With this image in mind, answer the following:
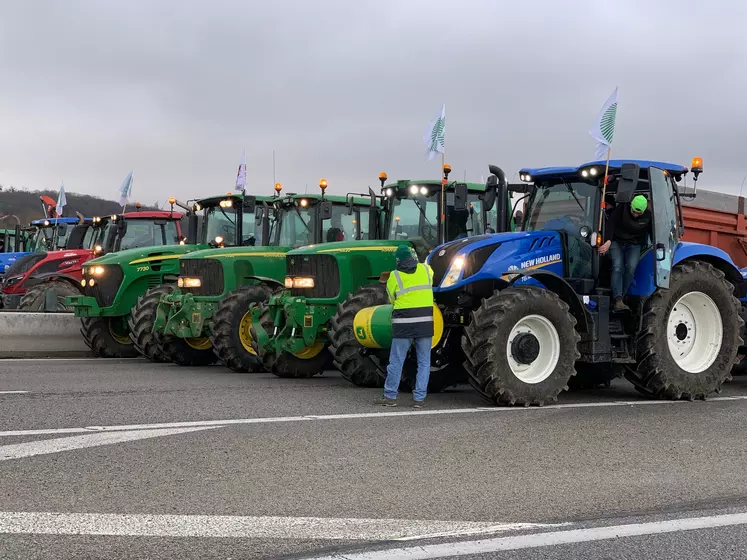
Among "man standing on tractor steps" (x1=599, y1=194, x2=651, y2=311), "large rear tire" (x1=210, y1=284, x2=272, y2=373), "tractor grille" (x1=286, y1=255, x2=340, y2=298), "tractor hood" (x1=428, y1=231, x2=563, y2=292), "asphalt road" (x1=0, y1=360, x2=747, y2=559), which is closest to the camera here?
"asphalt road" (x1=0, y1=360, x2=747, y2=559)

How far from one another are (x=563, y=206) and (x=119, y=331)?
949cm

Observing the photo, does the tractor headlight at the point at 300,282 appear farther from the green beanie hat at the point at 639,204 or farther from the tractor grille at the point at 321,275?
the green beanie hat at the point at 639,204

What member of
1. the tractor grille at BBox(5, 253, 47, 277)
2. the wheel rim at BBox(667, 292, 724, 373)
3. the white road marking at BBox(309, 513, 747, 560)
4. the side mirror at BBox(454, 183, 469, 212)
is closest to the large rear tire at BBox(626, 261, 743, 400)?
the wheel rim at BBox(667, 292, 724, 373)

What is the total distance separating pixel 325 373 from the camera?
14.1 meters

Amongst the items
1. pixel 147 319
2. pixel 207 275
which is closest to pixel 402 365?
pixel 207 275

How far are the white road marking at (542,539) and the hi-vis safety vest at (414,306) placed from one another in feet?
15.2

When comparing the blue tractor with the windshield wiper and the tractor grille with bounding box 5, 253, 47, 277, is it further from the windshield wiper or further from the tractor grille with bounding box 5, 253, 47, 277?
the tractor grille with bounding box 5, 253, 47, 277

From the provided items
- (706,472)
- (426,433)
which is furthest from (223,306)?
(706,472)

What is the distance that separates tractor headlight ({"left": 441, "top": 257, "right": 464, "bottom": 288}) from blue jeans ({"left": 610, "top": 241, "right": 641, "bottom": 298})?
183 cm

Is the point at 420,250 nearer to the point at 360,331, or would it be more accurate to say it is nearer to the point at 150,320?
the point at 360,331

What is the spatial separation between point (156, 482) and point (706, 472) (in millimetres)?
3668

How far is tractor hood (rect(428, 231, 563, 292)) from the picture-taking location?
9.93 meters

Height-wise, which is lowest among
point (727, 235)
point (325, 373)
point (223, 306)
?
point (325, 373)

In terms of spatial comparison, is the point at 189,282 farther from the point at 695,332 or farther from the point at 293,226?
the point at 695,332
